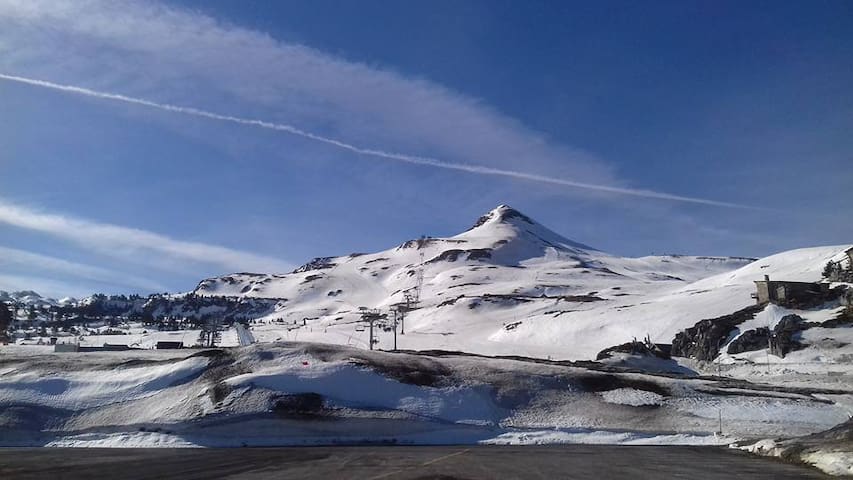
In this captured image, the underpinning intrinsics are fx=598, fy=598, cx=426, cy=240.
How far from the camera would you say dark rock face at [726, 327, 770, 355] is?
74875mm

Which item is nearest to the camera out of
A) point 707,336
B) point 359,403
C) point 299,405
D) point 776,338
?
point 299,405

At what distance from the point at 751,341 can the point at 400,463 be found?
6658cm

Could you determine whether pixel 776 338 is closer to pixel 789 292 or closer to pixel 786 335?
pixel 786 335

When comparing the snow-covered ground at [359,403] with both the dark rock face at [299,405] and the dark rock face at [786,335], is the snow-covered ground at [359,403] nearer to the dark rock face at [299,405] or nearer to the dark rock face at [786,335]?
the dark rock face at [299,405]

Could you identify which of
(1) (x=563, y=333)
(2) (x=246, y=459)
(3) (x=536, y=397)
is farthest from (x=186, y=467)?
(1) (x=563, y=333)

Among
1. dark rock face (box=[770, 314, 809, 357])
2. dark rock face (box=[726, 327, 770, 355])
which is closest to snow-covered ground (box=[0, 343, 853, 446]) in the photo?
dark rock face (box=[770, 314, 809, 357])

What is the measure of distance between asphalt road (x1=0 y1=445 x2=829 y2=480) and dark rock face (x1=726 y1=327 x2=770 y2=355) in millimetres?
51398

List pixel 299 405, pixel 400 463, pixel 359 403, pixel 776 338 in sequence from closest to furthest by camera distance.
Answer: pixel 400 463
pixel 299 405
pixel 359 403
pixel 776 338

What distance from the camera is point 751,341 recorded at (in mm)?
75938

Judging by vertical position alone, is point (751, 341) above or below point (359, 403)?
above

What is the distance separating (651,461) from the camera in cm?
2597

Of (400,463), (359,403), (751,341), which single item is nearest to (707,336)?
(751,341)

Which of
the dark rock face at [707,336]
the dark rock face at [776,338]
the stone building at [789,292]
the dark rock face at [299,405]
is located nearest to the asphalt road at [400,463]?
the dark rock face at [299,405]

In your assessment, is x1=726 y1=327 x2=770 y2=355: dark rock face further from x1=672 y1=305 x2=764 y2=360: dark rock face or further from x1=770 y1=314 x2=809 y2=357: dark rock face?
x1=672 y1=305 x2=764 y2=360: dark rock face
